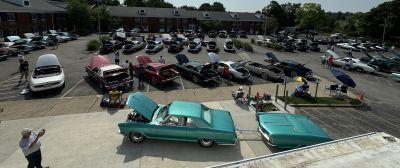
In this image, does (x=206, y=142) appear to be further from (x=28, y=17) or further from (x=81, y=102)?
(x=28, y=17)

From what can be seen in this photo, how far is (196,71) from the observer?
20.2 metres

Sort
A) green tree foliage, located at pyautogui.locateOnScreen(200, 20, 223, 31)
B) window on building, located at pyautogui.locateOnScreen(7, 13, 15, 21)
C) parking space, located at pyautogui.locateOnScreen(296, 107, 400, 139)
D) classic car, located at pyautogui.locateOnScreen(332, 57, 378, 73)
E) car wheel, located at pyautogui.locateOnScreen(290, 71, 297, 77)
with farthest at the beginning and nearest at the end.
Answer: green tree foliage, located at pyautogui.locateOnScreen(200, 20, 223, 31), window on building, located at pyautogui.locateOnScreen(7, 13, 15, 21), classic car, located at pyautogui.locateOnScreen(332, 57, 378, 73), car wheel, located at pyautogui.locateOnScreen(290, 71, 297, 77), parking space, located at pyautogui.locateOnScreen(296, 107, 400, 139)

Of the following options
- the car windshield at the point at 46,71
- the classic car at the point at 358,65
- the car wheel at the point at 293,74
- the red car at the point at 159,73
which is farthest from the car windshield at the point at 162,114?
the classic car at the point at 358,65

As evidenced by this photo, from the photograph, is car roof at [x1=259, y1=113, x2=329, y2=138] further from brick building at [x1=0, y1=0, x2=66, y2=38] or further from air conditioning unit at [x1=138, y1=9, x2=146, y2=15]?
air conditioning unit at [x1=138, y1=9, x2=146, y2=15]

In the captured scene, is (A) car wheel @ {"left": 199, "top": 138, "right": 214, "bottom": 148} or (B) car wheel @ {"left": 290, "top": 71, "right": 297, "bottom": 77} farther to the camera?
(B) car wheel @ {"left": 290, "top": 71, "right": 297, "bottom": 77}

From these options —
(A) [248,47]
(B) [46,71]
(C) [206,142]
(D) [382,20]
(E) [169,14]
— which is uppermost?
(E) [169,14]

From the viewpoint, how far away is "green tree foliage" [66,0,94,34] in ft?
177

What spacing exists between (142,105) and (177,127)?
1737 millimetres

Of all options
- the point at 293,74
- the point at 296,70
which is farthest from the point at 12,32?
the point at 296,70

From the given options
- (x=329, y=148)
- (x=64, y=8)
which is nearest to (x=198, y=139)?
(x=329, y=148)

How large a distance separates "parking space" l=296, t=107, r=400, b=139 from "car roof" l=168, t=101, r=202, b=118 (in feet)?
20.2

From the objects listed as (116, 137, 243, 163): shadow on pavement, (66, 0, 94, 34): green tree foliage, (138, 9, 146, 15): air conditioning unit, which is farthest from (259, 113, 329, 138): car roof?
(138, 9, 146, 15): air conditioning unit

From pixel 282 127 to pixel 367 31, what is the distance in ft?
215

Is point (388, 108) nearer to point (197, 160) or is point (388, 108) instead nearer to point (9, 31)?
point (197, 160)
